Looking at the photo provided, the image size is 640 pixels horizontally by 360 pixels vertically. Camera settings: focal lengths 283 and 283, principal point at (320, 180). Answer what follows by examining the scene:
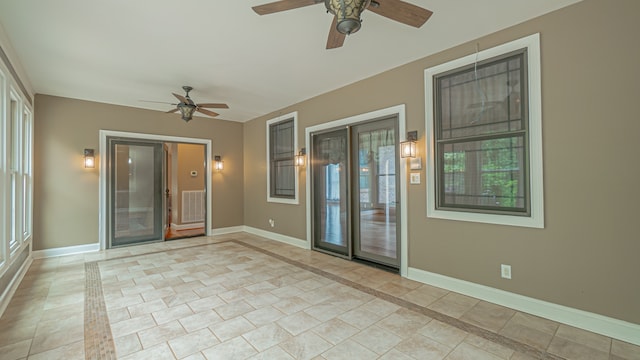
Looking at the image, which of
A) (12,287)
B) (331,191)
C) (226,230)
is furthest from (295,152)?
(12,287)

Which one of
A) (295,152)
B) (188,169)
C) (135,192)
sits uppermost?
(295,152)

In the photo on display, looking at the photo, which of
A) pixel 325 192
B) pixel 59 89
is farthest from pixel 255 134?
pixel 59 89

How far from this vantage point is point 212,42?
3275mm

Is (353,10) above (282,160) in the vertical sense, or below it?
above

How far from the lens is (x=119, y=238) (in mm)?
5785

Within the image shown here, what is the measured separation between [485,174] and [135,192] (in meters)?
6.44

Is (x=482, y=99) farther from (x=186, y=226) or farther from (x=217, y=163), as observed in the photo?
(x=186, y=226)

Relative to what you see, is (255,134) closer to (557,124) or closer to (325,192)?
(325,192)

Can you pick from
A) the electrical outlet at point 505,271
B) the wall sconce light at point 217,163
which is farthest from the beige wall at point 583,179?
the wall sconce light at point 217,163

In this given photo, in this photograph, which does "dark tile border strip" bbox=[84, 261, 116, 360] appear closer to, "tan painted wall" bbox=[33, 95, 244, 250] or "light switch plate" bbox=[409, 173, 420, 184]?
"tan painted wall" bbox=[33, 95, 244, 250]

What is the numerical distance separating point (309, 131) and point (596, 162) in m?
4.05

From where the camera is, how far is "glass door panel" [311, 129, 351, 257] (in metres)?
4.86

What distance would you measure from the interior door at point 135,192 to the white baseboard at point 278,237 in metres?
1.99

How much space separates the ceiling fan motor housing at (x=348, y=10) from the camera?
1833 millimetres
